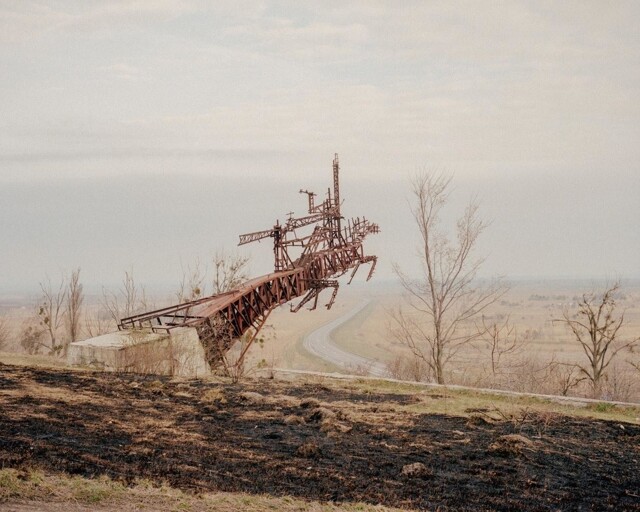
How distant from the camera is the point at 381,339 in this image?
262 feet

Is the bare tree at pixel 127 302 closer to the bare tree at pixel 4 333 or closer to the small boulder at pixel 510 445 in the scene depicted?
the bare tree at pixel 4 333

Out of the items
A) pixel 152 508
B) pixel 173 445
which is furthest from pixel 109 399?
pixel 152 508

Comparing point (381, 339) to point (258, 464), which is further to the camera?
point (381, 339)

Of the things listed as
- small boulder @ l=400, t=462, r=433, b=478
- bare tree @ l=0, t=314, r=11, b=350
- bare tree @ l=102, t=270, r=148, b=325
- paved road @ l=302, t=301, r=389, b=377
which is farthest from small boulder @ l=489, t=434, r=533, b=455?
paved road @ l=302, t=301, r=389, b=377

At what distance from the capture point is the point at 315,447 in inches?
292

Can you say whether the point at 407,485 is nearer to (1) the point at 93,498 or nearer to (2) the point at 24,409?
(1) the point at 93,498

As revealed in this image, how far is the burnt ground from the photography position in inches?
239

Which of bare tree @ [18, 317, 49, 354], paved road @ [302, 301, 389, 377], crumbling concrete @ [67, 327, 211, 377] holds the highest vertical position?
crumbling concrete @ [67, 327, 211, 377]

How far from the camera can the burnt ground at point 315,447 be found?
19.9 feet

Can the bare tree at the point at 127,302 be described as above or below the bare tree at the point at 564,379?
above

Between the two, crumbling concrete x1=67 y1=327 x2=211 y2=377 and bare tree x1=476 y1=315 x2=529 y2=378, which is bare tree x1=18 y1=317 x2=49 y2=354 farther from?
bare tree x1=476 y1=315 x2=529 y2=378

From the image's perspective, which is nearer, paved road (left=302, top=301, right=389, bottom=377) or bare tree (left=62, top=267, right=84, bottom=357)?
bare tree (left=62, top=267, right=84, bottom=357)

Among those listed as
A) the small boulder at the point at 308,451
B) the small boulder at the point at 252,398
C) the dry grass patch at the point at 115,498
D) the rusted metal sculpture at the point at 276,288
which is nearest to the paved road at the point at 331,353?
the rusted metal sculpture at the point at 276,288

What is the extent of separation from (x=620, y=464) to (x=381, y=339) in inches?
2881
